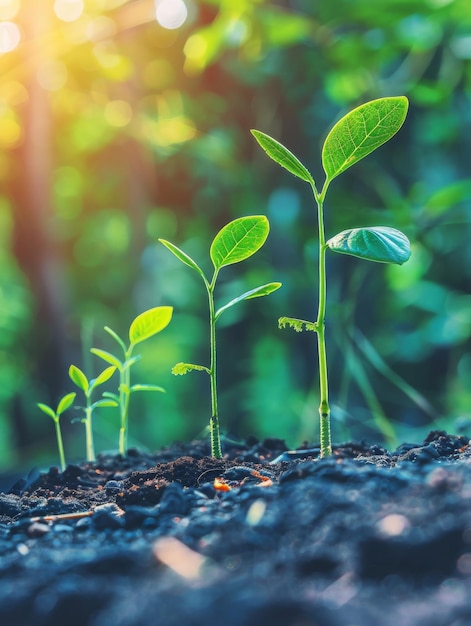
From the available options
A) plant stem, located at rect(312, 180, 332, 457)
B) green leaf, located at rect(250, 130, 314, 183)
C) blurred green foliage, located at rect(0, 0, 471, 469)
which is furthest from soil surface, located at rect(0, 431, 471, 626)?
blurred green foliage, located at rect(0, 0, 471, 469)

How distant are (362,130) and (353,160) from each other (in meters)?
0.03

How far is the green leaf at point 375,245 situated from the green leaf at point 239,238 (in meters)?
0.11

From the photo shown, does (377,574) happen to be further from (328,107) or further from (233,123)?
(233,123)

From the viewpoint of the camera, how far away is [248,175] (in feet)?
7.00

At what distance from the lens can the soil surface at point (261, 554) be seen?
0.33 m

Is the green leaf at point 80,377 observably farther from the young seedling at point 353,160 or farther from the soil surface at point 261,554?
the young seedling at point 353,160

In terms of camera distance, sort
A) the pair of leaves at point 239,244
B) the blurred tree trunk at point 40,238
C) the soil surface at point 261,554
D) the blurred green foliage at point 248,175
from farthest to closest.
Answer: the blurred tree trunk at point 40,238 < the blurred green foliage at point 248,175 < the pair of leaves at point 239,244 < the soil surface at point 261,554

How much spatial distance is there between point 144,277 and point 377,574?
2.13 m

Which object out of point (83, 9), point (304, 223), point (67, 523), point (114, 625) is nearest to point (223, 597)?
point (114, 625)

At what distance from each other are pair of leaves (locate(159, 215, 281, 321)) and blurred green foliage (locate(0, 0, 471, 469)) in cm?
90

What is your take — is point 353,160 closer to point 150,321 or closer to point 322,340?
point 322,340

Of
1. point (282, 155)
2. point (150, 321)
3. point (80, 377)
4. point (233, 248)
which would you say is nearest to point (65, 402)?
point (80, 377)

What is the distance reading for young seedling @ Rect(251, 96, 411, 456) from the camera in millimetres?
542

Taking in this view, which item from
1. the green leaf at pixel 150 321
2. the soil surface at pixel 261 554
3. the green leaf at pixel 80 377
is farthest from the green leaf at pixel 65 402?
the soil surface at pixel 261 554
